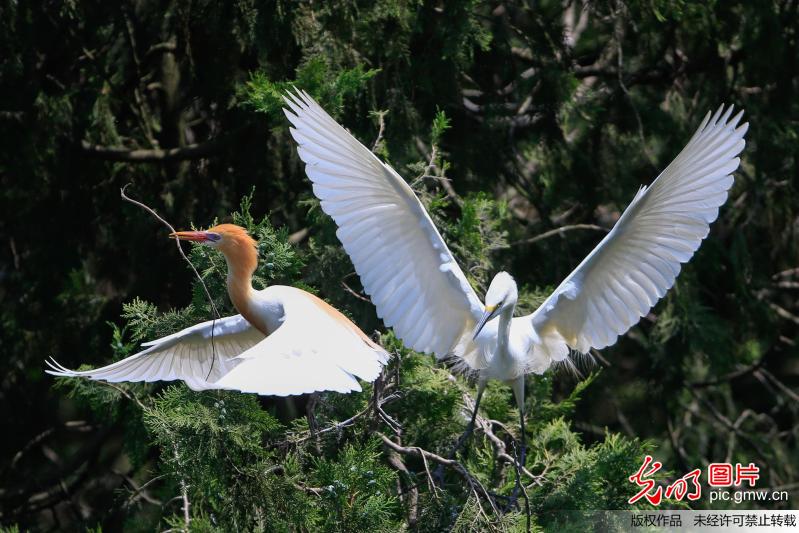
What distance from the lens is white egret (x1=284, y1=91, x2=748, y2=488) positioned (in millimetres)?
3309

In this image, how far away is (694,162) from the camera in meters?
3.31

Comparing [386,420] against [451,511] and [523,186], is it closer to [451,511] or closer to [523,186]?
[451,511]

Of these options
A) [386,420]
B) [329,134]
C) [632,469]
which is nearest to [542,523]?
[632,469]

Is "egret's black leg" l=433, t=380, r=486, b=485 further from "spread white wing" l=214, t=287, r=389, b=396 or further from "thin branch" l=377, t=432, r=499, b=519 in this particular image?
"spread white wing" l=214, t=287, r=389, b=396

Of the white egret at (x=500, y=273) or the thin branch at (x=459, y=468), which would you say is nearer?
the thin branch at (x=459, y=468)

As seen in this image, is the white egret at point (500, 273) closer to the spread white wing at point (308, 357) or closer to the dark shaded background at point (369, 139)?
the spread white wing at point (308, 357)

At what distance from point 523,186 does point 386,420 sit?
219 cm

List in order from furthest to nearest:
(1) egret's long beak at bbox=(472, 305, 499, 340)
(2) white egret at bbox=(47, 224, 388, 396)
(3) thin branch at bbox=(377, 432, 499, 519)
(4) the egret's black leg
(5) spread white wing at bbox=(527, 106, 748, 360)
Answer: (4) the egret's black leg
(1) egret's long beak at bbox=(472, 305, 499, 340)
(5) spread white wing at bbox=(527, 106, 748, 360)
(3) thin branch at bbox=(377, 432, 499, 519)
(2) white egret at bbox=(47, 224, 388, 396)

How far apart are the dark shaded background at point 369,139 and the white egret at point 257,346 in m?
0.54

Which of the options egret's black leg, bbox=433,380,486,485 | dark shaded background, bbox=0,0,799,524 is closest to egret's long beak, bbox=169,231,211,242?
dark shaded background, bbox=0,0,799,524

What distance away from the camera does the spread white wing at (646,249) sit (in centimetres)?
329

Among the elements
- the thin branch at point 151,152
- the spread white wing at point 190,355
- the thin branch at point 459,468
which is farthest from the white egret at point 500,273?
the thin branch at point 151,152

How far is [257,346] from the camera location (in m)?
2.95

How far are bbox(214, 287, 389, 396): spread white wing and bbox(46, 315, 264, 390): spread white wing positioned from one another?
0.31 m
